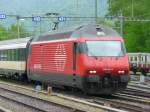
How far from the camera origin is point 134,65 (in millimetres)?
58312

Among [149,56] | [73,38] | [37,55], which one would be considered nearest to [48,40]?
[37,55]

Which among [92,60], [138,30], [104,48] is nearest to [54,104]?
→ [92,60]

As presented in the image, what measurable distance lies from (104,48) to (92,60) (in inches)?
32.6

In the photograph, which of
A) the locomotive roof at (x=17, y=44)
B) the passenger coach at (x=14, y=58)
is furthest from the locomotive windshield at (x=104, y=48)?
the locomotive roof at (x=17, y=44)

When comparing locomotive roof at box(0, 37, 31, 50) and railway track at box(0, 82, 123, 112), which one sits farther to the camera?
locomotive roof at box(0, 37, 31, 50)

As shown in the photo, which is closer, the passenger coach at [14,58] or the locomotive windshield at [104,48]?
the locomotive windshield at [104,48]

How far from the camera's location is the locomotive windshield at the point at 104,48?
880 inches

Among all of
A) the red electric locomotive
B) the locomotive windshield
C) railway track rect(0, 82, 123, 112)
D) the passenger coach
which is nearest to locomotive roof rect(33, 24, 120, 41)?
the red electric locomotive

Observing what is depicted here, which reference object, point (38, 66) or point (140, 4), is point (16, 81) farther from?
point (140, 4)

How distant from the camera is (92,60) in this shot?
22.1 metres

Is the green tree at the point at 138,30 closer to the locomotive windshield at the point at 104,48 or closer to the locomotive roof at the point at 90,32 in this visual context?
the locomotive roof at the point at 90,32

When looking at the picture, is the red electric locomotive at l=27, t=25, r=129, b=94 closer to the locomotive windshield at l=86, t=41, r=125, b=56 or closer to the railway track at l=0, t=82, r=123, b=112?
the locomotive windshield at l=86, t=41, r=125, b=56

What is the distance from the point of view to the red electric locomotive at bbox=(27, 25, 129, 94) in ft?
72.0

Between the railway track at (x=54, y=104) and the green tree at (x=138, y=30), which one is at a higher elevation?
the green tree at (x=138, y=30)
